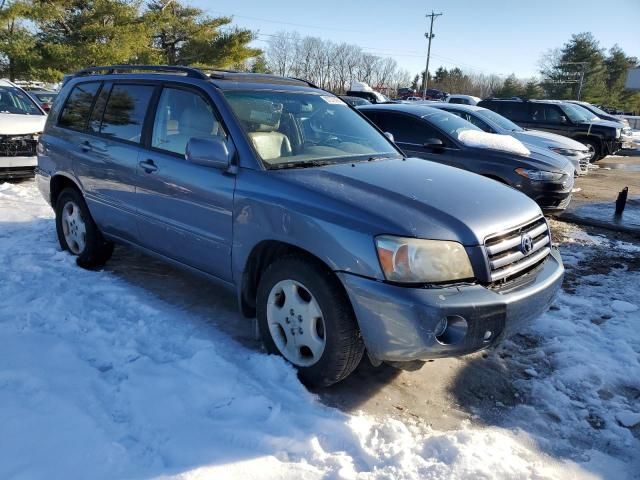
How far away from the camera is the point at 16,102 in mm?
9188

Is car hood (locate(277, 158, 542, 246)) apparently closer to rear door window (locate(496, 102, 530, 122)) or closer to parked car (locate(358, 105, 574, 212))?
parked car (locate(358, 105, 574, 212))

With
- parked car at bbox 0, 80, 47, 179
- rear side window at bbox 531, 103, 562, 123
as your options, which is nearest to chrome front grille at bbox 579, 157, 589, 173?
rear side window at bbox 531, 103, 562, 123

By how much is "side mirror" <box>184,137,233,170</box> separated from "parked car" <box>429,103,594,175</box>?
7.32 m

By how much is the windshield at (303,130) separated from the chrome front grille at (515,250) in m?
1.24

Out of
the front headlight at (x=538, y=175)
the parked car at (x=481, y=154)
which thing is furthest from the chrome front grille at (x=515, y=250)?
the front headlight at (x=538, y=175)

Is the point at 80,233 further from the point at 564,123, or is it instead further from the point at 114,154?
the point at 564,123

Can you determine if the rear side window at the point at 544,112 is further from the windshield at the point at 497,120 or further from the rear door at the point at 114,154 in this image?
the rear door at the point at 114,154

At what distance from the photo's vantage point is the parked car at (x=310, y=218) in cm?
265

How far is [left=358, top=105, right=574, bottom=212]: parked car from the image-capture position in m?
7.04

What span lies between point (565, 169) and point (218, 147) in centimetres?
575

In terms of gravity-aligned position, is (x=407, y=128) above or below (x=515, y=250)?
above

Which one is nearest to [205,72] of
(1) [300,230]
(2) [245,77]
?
(2) [245,77]

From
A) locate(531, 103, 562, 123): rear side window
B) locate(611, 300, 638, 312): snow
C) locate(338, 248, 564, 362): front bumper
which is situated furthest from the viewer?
locate(531, 103, 562, 123): rear side window

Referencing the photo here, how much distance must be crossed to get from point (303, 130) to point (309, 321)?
4.97 ft
